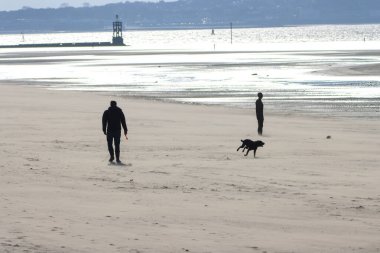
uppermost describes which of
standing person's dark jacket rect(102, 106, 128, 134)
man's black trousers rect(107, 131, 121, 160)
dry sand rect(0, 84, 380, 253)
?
Answer: standing person's dark jacket rect(102, 106, 128, 134)

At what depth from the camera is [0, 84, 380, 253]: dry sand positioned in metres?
13.4

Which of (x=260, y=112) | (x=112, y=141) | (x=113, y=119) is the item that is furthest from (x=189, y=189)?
(x=260, y=112)

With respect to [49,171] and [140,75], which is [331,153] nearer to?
[49,171]

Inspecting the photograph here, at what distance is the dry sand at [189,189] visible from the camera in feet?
43.9

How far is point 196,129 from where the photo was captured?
30344 mm

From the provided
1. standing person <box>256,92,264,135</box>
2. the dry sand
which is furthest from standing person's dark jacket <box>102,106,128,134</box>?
standing person <box>256,92,264,135</box>

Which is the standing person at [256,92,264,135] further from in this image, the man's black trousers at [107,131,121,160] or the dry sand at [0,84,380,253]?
the man's black trousers at [107,131,121,160]

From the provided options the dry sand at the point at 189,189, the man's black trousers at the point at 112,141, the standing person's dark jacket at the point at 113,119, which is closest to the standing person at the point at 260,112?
the dry sand at the point at 189,189

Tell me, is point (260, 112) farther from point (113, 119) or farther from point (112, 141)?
point (112, 141)

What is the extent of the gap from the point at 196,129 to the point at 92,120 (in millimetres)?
4503

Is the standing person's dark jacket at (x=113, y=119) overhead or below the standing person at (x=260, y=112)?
overhead

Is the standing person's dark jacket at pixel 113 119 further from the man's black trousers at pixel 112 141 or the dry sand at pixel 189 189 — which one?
the dry sand at pixel 189 189

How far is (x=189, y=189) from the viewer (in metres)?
17.9

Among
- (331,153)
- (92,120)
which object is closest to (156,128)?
(92,120)
